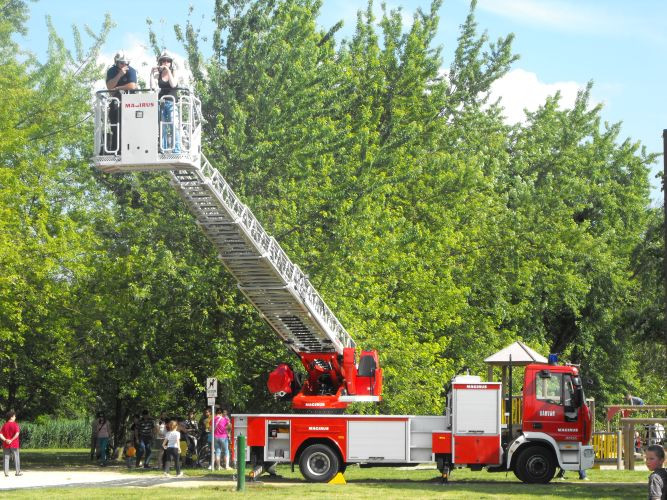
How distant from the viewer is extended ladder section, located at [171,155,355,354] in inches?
1013

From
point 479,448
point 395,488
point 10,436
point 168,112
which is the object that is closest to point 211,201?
point 168,112

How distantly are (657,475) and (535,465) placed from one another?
48.7 feet

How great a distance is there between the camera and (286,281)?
2809 centimetres

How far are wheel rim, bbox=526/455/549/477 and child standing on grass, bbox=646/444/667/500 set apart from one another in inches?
580

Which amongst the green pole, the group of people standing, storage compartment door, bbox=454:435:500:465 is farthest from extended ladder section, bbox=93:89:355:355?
the green pole

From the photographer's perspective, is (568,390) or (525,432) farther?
(568,390)

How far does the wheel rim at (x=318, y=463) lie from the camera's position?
2641 centimetres

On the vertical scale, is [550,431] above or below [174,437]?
above

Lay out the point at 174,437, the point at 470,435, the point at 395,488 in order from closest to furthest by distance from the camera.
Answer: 1. the point at 395,488
2. the point at 470,435
3. the point at 174,437

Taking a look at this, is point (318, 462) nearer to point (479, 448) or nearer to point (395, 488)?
point (395, 488)

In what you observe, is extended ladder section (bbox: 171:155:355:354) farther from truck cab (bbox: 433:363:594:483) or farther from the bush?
the bush

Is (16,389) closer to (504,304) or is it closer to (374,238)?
(374,238)

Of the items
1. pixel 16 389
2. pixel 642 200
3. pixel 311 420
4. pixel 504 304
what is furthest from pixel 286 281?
pixel 642 200

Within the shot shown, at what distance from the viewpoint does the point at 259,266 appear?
90.6ft
